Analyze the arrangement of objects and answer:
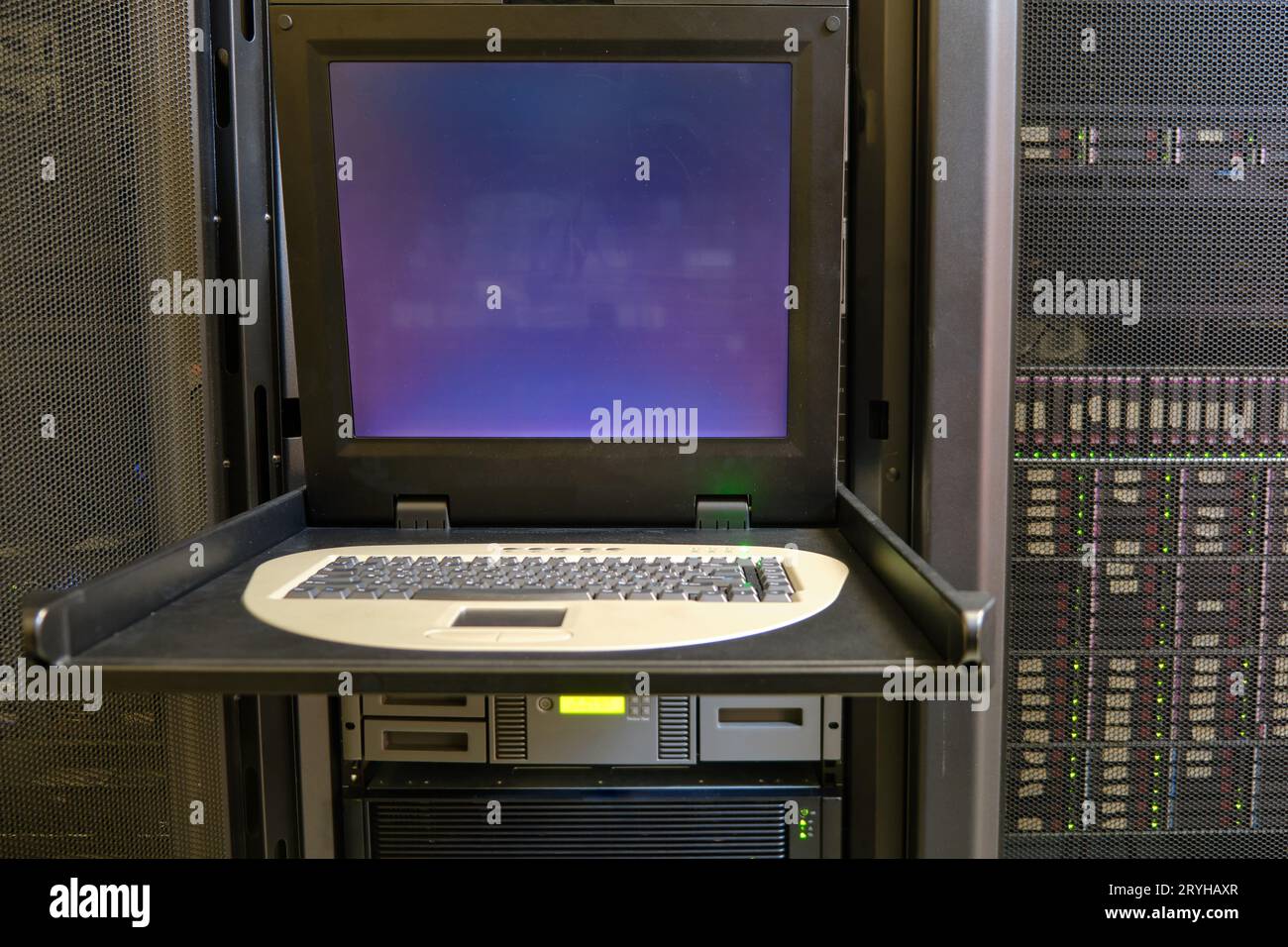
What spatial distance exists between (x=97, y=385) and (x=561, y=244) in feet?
1.80

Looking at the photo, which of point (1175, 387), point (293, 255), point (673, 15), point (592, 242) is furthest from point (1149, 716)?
point (293, 255)

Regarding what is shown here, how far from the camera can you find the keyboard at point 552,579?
2.78 feet

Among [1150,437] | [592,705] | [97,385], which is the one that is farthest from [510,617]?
[1150,437]

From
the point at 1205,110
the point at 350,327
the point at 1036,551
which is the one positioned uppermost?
the point at 1205,110

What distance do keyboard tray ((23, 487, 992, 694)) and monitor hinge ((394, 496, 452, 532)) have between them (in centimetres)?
31

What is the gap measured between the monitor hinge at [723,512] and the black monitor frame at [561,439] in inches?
0.4

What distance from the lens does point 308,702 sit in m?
1.14

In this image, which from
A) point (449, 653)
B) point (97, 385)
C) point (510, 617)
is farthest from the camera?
point (97, 385)

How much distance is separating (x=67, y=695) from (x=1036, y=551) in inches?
44.9

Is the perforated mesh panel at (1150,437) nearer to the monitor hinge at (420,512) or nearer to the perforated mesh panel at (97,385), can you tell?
the monitor hinge at (420,512)

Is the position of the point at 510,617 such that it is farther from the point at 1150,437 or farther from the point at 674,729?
the point at 1150,437

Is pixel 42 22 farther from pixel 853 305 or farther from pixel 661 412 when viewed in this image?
pixel 853 305

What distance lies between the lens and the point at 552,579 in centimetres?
90

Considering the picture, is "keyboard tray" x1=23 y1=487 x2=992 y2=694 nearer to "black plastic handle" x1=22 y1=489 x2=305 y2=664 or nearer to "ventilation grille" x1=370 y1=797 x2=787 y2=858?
"black plastic handle" x1=22 y1=489 x2=305 y2=664
